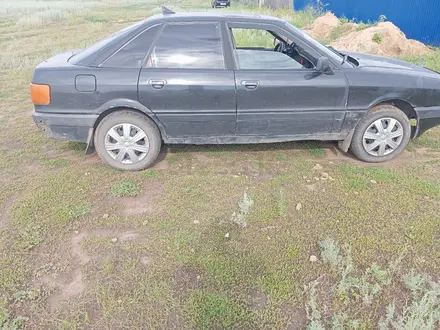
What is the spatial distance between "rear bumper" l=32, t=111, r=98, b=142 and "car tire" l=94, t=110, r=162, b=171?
4.7 inches

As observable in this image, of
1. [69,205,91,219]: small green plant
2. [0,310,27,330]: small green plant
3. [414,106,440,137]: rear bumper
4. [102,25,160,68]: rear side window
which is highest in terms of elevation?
[102,25,160,68]: rear side window

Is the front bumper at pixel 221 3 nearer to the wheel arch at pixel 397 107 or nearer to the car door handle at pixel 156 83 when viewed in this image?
the wheel arch at pixel 397 107

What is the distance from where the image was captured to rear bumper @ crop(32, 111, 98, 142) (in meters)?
3.91

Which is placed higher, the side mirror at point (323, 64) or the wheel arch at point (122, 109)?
the side mirror at point (323, 64)

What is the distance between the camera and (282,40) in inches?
170

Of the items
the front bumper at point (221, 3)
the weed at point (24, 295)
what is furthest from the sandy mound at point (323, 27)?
the front bumper at point (221, 3)

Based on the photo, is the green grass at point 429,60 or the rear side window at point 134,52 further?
the green grass at point 429,60

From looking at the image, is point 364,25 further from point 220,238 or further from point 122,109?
point 220,238

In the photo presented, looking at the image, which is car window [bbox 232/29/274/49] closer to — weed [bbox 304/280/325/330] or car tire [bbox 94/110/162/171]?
car tire [bbox 94/110/162/171]

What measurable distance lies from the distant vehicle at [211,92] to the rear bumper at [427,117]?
12 mm

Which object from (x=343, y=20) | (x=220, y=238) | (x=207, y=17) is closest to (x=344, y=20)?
(x=343, y=20)

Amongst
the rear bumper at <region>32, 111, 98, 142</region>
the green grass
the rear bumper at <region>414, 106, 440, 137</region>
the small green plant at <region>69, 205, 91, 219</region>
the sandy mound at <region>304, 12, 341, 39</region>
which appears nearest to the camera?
the small green plant at <region>69, 205, 91, 219</region>

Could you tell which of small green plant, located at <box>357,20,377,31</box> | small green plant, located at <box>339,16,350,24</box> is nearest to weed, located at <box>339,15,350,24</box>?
small green plant, located at <box>339,16,350,24</box>

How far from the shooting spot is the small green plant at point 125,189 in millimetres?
3798
